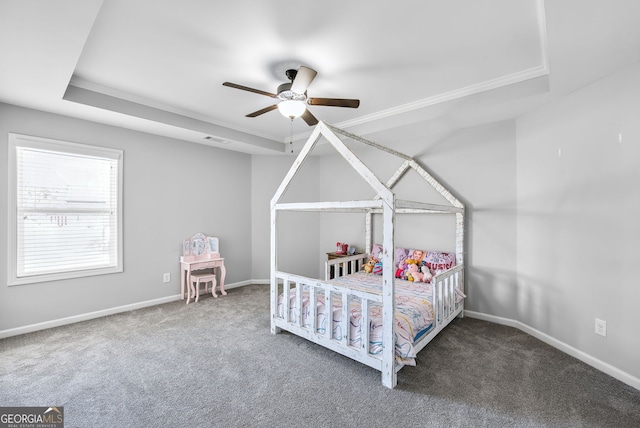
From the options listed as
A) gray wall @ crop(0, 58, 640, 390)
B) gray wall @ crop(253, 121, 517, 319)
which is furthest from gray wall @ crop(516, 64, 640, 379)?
gray wall @ crop(253, 121, 517, 319)

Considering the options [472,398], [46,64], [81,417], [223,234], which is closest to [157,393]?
[81,417]

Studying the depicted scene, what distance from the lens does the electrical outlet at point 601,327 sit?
2.29 meters

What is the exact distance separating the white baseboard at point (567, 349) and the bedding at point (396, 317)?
0.92 meters

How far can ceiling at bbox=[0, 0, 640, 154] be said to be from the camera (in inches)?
69.8

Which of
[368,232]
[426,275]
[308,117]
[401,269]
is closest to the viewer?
[308,117]

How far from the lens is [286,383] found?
212cm

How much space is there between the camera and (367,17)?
6.23ft

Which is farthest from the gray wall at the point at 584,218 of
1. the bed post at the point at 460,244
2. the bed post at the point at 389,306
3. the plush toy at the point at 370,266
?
the bed post at the point at 389,306

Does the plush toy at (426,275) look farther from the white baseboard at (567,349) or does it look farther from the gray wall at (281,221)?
the gray wall at (281,221)

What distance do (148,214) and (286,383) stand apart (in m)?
3.08

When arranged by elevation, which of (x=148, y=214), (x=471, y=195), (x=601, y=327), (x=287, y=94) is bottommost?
(x=601, y=327)

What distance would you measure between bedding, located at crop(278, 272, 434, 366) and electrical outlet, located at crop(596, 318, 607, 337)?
1.29 m

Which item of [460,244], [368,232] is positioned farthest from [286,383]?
[368,232]

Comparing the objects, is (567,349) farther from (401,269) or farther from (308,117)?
(308,117)
